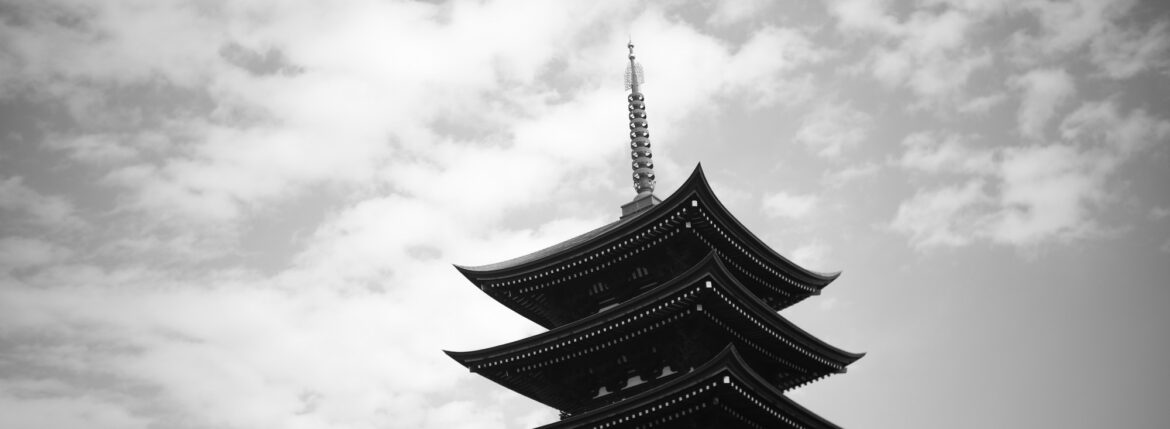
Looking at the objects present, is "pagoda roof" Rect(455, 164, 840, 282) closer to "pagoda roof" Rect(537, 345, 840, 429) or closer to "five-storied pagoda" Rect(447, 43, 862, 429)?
"five-storied pagoda" Rect(447, 43, 862, 429)

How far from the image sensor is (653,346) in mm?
26625

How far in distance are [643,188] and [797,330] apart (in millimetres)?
7131

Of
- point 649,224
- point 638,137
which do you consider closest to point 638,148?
point 638,137

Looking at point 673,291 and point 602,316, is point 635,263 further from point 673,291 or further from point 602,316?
point 673,291

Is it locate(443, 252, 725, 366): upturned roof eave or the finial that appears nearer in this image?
locate(443, 252, 725, 366): upturned roof eave

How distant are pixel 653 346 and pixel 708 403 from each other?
132 inches

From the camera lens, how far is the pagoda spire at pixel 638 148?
31.1 metres

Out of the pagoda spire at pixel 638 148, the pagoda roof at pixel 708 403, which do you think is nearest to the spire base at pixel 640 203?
the pagoda spire at pixel 638 148

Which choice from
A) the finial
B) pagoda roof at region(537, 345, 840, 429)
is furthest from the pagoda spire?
pagoda roof at region(537, 345, 840, 429)

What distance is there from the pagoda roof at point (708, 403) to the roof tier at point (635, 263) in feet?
15.0

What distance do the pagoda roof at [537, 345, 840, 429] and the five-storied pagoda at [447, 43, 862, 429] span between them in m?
0.03

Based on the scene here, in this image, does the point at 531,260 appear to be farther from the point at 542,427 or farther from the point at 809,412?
the point at 809,412

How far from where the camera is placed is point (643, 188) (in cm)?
3198

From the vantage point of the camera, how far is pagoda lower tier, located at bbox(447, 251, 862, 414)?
25141 millimetres
